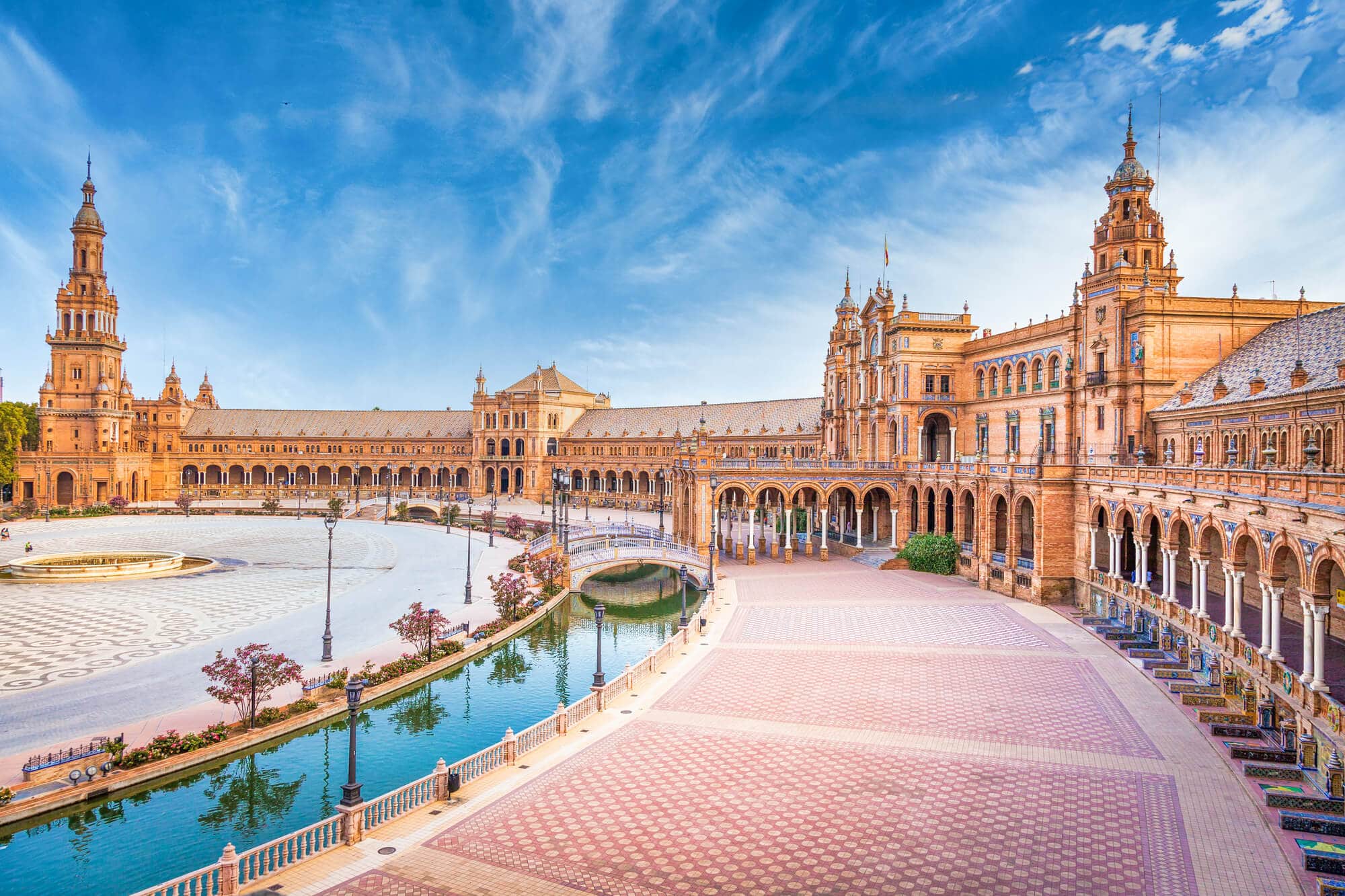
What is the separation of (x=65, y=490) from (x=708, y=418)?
77510mm

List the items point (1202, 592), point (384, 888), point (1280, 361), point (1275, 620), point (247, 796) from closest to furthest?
point (384, 888) → point (247, 796) → point (1275, 620) → point (1202, 592) → point (1280, 361)

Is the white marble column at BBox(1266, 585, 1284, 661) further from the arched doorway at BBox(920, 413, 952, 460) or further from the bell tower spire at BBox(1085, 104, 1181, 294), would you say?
the arched doorway at BBox(920, 413, 952, 460)

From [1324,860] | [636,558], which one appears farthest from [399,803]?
[636,558]

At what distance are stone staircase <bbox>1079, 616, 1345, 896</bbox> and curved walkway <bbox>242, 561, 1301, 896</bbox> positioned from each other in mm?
517

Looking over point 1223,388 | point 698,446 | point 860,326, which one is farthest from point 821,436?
point 1223,388

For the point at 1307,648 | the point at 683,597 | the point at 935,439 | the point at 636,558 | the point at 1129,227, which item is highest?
the point at 1129,227

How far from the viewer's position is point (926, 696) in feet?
84.7

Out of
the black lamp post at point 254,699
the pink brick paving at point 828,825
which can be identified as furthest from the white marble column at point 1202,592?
the black lamp post at point 254,699

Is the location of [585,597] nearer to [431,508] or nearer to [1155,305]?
[1155,305]

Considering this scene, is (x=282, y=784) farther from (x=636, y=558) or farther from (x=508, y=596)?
(x=636, y=558)

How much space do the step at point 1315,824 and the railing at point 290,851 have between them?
18781 millimetres

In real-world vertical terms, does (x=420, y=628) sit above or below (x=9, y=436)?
below

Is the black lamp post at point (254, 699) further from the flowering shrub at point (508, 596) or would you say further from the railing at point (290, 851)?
the flowering shrub at point (508, 596)

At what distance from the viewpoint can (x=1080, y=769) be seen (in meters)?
19.9
